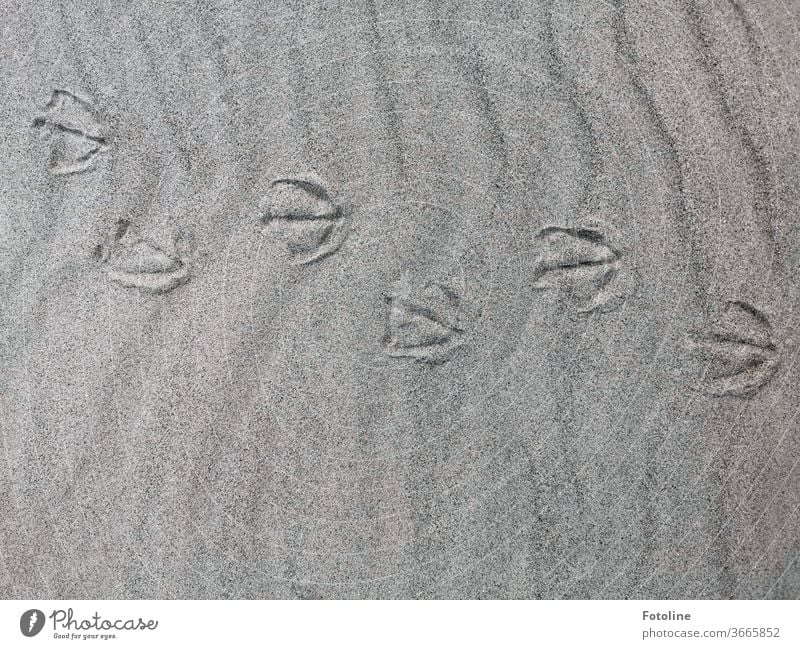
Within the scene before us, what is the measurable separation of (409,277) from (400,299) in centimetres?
3

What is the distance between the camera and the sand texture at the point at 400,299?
2.88ft

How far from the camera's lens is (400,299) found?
0.91m

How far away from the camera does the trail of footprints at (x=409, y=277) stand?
0.89 m

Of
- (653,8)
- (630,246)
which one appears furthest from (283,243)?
(653,8)

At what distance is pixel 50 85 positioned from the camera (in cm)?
93

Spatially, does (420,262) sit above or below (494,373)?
above

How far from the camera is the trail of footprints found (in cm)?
89

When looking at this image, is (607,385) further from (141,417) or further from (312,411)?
(141,417)

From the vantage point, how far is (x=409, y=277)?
2.98 ft

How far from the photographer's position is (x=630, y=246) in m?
0.89

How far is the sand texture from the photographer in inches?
34.6

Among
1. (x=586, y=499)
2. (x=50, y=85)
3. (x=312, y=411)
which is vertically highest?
(x=50, y=85)
